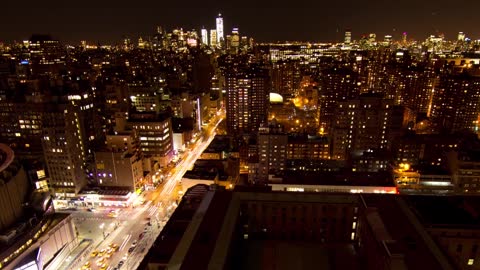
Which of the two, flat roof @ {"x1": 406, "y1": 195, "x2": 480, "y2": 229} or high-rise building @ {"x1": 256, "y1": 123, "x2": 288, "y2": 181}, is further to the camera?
high-rise building @ {"x1": 256, "y1": 123, "x2": 288, "y2": 181}

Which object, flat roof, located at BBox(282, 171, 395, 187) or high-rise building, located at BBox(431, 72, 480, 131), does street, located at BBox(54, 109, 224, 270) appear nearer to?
flat roof, located at BBox(282, 171, 395, 187)

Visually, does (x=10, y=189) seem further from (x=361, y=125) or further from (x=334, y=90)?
(x=334, y=90)

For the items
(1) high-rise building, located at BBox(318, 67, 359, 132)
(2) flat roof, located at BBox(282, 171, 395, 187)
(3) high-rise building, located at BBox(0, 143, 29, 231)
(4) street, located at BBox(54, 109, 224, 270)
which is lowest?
(4) street, located at BBox(54, 109, 224, 270)

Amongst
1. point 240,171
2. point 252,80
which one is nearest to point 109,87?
point 252,80

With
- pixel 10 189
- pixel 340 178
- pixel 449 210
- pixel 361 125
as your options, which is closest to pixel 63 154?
pixel 10 189

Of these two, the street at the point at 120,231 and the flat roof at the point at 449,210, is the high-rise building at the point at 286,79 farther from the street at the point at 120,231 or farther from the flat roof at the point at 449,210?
the flat roof at the point at 449,210

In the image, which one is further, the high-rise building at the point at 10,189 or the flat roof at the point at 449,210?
the high-rise building at the point at 10,189

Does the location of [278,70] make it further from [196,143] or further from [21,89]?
[21,89]

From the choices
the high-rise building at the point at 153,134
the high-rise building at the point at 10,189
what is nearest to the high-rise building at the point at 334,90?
the high-rise building at the point at 153,134

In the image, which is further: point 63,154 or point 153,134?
point 153,134

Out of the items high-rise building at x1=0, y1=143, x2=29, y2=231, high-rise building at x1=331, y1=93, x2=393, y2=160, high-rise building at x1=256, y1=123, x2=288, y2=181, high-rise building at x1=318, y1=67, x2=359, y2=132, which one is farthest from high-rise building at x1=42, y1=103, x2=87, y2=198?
high-rise building at x1=318, y1=67, x2=359, y2=132
